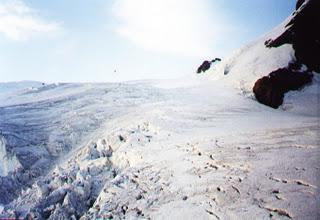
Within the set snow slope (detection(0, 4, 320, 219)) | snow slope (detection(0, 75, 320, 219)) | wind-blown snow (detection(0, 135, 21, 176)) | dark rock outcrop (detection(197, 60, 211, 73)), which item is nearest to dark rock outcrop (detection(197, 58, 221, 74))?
dark rock outcrop (detection(197, 60, 211, 73))

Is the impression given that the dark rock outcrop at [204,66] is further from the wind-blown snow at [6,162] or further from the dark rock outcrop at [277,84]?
the wind-blown snow at [6,162]

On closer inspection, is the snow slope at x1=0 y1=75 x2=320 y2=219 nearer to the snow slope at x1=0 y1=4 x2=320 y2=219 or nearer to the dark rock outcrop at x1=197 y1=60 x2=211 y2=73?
the snow slope at x1=0 y1=4 x2=320 y2=219

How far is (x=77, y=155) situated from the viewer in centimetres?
1177

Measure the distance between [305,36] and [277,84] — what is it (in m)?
4.22

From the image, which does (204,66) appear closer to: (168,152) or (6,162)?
(6,162)

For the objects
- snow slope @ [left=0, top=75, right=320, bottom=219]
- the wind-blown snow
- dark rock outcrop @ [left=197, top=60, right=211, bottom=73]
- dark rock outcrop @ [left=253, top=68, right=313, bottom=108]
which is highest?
dark rock outcrop @ [left=197, top=60, right=211, bottom=73]

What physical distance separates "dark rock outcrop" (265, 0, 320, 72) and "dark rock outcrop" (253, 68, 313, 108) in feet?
3.70

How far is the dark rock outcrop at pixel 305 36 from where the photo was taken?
16078mm

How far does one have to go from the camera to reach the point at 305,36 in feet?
55.6

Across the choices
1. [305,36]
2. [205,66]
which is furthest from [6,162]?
Answer: [205,66]

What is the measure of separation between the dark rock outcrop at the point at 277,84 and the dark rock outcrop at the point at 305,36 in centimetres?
113

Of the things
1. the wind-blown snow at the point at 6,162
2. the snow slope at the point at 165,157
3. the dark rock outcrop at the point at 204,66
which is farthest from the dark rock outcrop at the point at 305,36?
the wind-blown snow at the point at 6,162

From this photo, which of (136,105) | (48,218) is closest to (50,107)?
(136,105)

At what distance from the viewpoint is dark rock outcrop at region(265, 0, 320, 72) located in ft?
52.7
